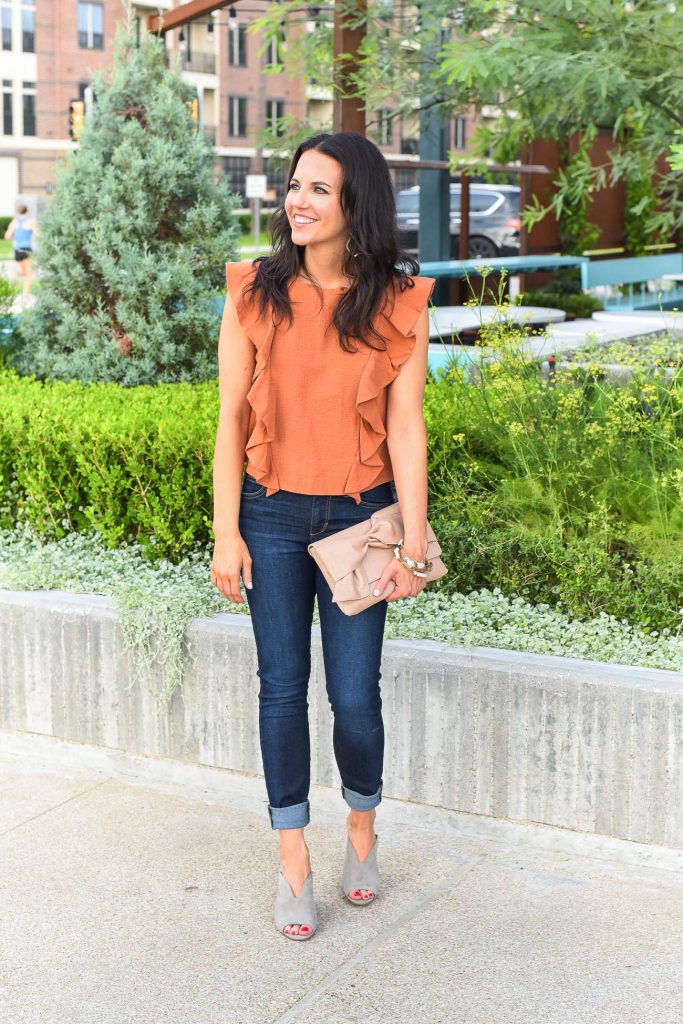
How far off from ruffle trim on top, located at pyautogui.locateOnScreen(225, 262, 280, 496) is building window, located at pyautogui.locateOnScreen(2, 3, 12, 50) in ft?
197

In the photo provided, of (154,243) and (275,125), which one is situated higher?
(275,125)

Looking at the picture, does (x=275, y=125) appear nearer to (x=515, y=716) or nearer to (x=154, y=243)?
(x=154, y=243)

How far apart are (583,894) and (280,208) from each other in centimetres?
198

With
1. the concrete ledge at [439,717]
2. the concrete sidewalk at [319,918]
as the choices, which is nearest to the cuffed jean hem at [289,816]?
the concrete sidewalk at [319,918]

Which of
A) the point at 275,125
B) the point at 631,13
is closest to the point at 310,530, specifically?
the point at 631,13

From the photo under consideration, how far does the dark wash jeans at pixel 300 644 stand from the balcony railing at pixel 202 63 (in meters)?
61.5

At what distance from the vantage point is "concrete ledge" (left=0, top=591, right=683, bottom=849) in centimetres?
366

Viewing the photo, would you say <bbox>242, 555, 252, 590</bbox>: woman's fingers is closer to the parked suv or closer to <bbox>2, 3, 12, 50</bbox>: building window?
the parked suv

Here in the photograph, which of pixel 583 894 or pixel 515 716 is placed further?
pixel 515 716

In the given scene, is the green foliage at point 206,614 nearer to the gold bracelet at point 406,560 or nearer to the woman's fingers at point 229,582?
the gold bracelet at point 406,560

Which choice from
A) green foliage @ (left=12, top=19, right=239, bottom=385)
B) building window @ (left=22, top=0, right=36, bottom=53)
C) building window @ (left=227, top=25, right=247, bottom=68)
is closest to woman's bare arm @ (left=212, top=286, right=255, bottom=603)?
green foliage @ (left=12, top=19, right=239, bottom=385)

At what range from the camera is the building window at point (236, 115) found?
6206 cm

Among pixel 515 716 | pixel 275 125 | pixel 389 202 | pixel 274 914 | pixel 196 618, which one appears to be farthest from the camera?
pixel 275 125

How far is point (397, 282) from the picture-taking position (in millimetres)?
3158
